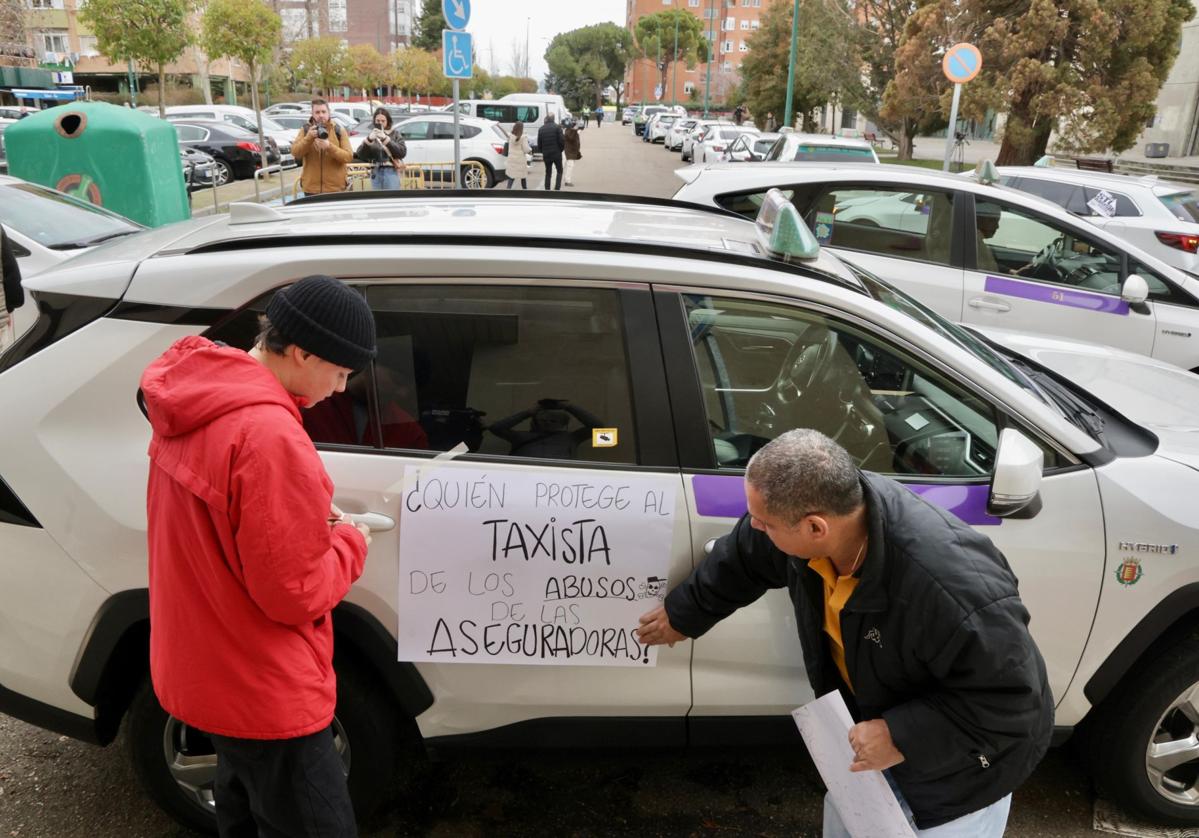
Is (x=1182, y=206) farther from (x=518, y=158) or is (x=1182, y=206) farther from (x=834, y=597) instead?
(x=518, y=158)

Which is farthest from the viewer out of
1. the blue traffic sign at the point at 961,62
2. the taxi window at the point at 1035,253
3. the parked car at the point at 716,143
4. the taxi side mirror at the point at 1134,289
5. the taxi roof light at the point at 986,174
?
the parked car at the point at 716,143

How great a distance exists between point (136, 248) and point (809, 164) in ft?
16.2

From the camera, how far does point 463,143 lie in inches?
778

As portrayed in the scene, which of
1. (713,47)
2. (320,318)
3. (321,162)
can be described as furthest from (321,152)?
(713,47)

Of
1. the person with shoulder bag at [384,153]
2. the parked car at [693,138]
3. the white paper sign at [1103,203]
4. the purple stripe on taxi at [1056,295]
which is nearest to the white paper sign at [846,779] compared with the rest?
the purple stripe on taxi at [1056,295]

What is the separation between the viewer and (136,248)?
2.72 meters

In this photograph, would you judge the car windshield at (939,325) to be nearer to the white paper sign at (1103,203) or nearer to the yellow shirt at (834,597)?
the yellow shirt at (834,597)

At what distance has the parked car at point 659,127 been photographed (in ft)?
147

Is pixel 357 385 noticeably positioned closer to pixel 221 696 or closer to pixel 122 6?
pixel 221 696

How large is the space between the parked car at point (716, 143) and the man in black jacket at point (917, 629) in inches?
944

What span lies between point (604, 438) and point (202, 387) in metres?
1.07

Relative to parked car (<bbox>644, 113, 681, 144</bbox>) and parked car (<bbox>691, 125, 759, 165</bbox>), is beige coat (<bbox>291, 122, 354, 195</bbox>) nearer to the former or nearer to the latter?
parked car (<bbox>691, 125, 759, 165</bbox>)

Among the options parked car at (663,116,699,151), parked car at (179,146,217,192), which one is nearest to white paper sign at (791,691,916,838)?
parked car at (179,146,217,192)

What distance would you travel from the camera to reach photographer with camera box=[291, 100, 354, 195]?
9.84m
